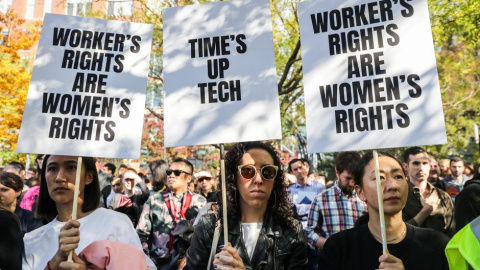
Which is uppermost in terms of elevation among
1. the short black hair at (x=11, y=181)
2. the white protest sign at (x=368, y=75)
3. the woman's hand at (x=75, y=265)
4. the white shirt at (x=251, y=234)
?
the white protest sign at (x=368, y=75)

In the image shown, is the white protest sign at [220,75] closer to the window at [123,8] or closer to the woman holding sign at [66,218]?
the woman holding sign at [66,218]

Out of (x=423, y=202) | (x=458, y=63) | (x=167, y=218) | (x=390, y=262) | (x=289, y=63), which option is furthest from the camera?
(x=458, y=63)

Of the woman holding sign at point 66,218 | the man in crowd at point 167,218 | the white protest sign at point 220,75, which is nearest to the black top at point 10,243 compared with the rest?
the woman holding sign at point 66,218

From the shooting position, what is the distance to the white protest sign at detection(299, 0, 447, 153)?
10.3 ft

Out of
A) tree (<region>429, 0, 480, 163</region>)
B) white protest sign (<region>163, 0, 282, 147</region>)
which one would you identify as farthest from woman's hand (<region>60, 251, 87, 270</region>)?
tree (<region>429, 0, 480, 163</region>)

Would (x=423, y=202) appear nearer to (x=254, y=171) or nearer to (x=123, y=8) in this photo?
(x=254, y=171)

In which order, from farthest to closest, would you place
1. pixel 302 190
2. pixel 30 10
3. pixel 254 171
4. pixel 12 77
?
pixel 30 10 → pixel 12 77 → pixel 302 190 → pixel 254 171

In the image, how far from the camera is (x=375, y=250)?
3062 mm

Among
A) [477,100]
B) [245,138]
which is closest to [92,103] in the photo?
[245,138]

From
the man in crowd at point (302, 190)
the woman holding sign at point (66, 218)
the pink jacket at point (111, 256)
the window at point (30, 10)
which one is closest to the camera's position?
the pink jacket at point (111, 256)

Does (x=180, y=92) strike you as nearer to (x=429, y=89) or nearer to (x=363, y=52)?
(x=363, y=52)

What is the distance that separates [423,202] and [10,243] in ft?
12.4

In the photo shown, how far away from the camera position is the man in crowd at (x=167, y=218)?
5.60 meters

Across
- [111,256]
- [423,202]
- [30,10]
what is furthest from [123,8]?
[30,10]
